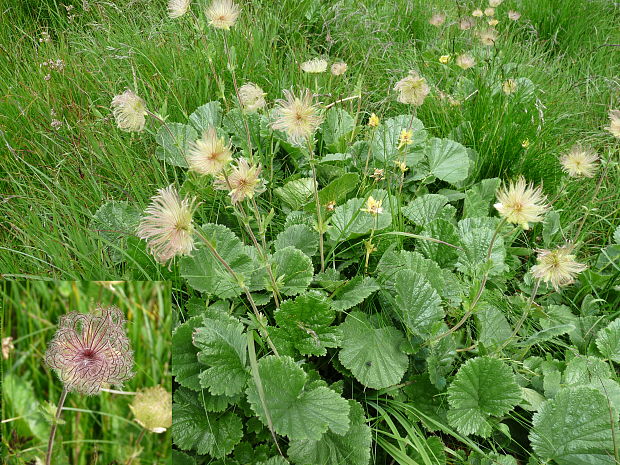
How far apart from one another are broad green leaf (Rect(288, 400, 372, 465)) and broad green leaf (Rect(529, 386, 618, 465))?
518 mm

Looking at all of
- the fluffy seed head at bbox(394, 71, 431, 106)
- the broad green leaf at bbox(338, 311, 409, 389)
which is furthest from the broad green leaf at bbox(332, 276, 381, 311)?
the fluffy seed head at bbox(394, 71, 431, 106)

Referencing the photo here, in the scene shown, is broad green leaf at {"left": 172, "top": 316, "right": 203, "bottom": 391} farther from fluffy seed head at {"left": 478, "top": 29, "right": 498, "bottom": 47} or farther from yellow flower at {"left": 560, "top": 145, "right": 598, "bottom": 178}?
fluffy seed head at {"left": 478, "top": 29, "right": 498, "bottom": 47}

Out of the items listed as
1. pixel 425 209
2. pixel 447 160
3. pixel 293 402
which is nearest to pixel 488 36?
pixel 447 160

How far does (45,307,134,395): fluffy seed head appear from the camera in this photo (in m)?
0.96

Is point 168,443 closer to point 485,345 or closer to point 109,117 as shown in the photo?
point 485,345

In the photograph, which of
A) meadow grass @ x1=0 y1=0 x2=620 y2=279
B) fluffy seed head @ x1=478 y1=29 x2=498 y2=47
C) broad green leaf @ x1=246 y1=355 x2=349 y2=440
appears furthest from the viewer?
fluffy seed head @ x1=478 y1=29 x2=498 y2=47

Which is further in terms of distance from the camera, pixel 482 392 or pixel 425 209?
pixel 425 209

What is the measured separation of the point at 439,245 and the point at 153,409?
125cm

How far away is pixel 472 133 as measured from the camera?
2.49 m

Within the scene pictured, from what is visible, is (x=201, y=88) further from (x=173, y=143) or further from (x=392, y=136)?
(x=392, y=136)

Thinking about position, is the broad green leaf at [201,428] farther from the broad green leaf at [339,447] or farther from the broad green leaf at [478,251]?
the broad green leaf at [478,251]

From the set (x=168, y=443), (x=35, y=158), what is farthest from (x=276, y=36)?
(x=168, y=443)

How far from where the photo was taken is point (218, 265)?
173 cm

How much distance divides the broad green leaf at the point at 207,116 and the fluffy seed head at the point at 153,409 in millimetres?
1544
